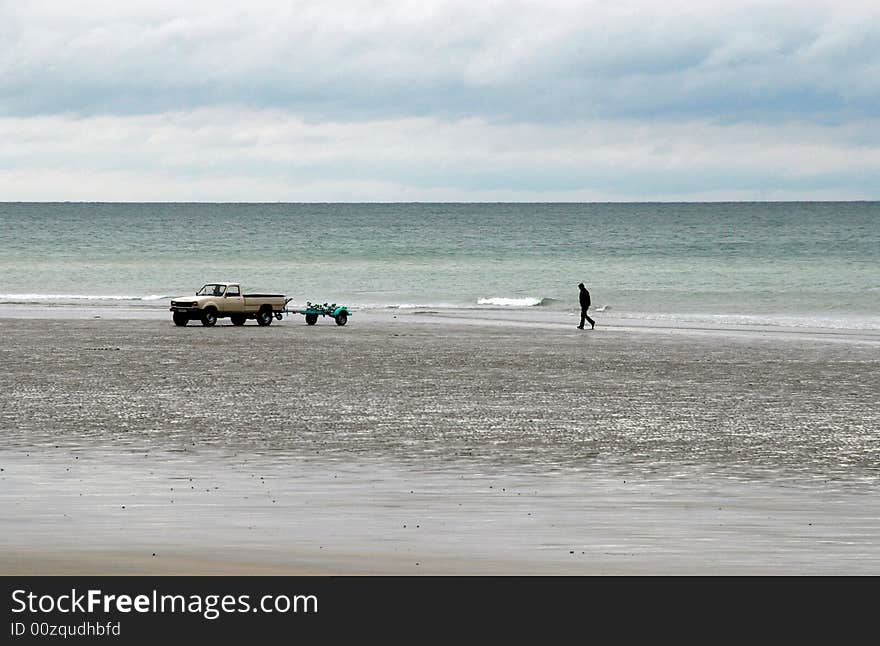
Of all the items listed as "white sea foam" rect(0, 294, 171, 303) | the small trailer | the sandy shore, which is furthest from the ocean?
the sandy shore

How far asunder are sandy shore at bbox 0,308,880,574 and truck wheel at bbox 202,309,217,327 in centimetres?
1129

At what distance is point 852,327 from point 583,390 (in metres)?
Result: 26.6

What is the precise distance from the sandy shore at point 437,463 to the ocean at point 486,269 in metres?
25.5

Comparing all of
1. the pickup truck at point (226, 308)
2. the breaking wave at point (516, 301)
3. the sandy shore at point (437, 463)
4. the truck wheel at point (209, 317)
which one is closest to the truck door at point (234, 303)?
the pickup truck at point (226, 308)

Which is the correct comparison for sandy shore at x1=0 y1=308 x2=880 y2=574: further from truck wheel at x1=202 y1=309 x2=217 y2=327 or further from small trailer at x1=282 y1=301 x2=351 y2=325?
small trailer at x1=282 y1=301 x2=351 y2=325

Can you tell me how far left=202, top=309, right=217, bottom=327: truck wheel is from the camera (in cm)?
4469

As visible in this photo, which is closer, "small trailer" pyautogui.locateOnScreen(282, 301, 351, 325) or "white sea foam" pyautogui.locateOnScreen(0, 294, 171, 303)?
"small trailer" pyautogui.locateOnScreen(282, 301, 351, 325)

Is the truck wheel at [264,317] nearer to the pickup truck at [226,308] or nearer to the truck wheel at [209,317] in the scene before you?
the pickup truck at [226,308]

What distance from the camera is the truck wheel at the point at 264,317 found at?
4578 centimetres

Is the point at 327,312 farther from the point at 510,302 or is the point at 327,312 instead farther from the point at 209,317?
the point at 510,302

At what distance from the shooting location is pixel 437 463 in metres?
16.6

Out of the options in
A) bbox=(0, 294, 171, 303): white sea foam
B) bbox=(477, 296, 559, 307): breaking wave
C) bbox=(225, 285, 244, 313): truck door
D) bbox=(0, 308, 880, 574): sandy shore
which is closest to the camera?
bbox=(0, 308, 880, 574): sandy shore

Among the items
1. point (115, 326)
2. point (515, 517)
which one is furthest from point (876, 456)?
point (115, 326)
